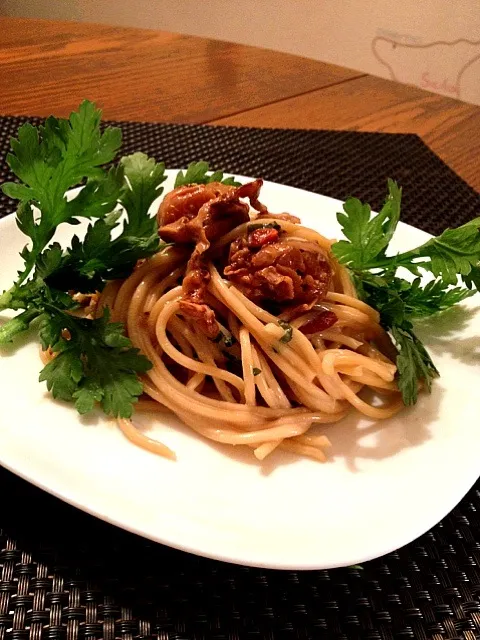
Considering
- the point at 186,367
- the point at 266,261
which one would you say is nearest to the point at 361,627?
the point at 186,367

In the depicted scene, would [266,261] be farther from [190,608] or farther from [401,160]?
[401,160]

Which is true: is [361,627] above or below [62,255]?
below

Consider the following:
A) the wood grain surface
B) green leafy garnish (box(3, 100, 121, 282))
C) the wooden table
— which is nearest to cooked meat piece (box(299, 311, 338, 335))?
green leafy garnish (box(3, 100, 121, 282))

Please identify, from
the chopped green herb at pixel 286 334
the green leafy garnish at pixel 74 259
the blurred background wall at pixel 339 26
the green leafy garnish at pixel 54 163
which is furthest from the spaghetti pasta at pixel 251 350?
the blurred background wall at pixel 339 26

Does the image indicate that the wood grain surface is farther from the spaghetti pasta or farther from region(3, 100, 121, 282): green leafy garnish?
the spaghetti pasta

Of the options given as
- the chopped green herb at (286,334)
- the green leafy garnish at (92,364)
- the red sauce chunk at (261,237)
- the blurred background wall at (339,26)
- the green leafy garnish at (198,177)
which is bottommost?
the blurred background wall at (339,26)

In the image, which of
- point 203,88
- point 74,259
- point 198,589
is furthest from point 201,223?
point 203,88

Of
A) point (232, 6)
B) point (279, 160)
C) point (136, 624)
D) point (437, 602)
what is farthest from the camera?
point (232, 6)

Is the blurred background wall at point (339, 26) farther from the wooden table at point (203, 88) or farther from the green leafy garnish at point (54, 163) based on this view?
the green leafy garnish at point (54, 163)
